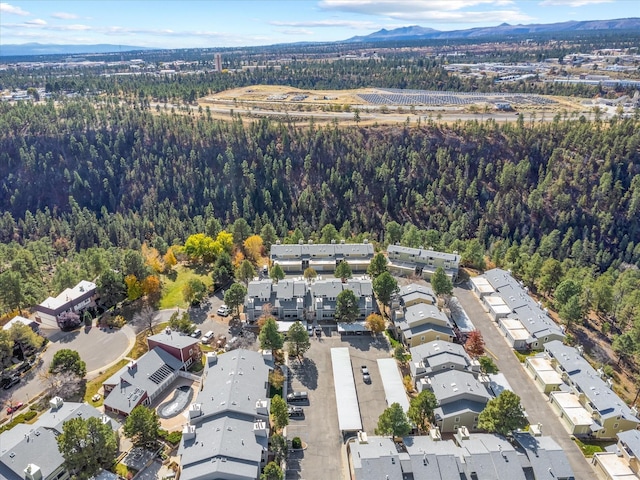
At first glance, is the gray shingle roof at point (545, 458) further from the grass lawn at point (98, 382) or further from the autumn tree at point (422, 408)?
the grass lawn at point (98, 382)

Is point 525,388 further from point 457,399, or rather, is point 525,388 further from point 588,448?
point 457,399

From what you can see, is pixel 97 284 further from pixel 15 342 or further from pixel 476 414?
pixel 476 414

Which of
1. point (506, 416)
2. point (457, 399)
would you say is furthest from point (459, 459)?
point (457, 399)

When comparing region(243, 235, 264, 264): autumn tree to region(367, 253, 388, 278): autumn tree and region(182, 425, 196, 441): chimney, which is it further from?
region(182, 425, 196, 441): chimney

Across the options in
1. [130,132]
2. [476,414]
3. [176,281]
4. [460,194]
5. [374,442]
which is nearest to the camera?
[374,442]

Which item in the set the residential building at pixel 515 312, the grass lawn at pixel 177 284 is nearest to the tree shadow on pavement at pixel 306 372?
the grass lawn at pixel 177 284

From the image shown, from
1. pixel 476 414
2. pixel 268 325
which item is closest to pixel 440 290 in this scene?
pixel 476 414
